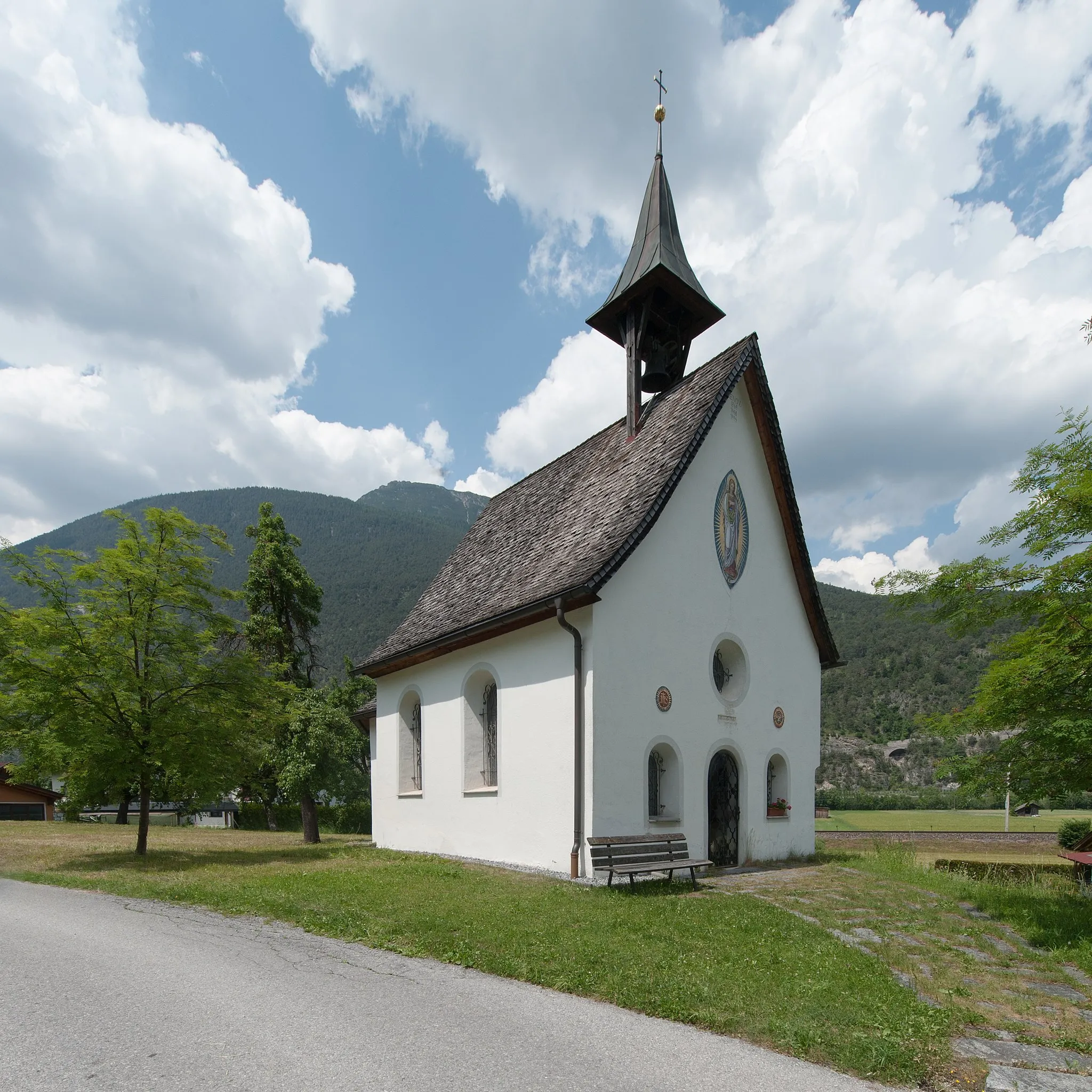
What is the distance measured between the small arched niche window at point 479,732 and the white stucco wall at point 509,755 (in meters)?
0.13

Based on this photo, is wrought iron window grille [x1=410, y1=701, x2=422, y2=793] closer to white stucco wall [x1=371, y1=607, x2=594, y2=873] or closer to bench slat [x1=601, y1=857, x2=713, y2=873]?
white stucco wall [x1=371, y1=607, x2=594, y2=873]

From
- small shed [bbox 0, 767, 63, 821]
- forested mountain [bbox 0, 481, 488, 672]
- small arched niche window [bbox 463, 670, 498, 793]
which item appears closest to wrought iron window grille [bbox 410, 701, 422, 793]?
small arched niche window [bbox 463, 670, 498, 793]

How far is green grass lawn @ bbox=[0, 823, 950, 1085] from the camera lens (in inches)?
200

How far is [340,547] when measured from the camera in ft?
496

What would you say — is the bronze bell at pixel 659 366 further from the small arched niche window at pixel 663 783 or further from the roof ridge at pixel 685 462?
the small arched niche window at pixel 663 783

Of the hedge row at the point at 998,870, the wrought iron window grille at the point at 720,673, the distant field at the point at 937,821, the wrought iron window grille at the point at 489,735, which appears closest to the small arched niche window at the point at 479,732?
the wrought iron window grille at the point at 489,735

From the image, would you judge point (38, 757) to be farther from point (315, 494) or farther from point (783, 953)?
point (315, 494)

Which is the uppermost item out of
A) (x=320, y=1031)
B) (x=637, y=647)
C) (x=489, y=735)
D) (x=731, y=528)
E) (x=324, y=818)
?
(x=731, y=528)

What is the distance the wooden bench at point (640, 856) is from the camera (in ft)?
34.4

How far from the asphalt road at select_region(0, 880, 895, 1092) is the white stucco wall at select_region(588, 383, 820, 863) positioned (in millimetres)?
6279

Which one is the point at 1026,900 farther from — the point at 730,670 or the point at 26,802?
the point at 26,802

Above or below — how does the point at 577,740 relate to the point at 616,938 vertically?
above

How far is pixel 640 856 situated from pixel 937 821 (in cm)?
5468

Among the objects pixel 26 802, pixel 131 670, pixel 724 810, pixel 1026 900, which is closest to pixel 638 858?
pixel 724 810
